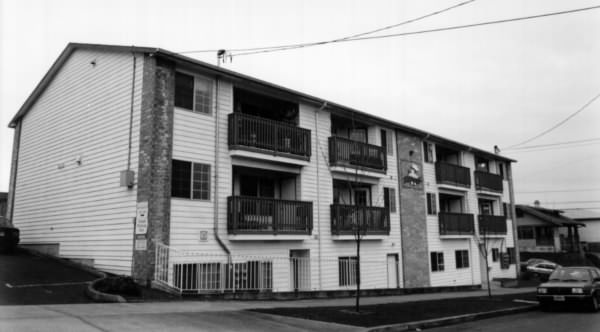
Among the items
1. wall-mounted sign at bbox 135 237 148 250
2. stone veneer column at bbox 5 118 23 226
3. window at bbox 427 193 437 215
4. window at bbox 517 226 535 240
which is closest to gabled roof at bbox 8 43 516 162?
stone veneer column at bbox 5 118 23 226

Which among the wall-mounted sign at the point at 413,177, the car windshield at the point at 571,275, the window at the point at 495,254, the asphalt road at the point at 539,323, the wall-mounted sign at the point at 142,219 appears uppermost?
the wall-mounted sign at the point at 413,177

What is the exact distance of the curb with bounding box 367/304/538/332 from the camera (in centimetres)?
1096

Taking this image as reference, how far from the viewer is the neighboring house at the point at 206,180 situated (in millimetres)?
15273

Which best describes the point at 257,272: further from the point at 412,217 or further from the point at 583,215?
the point at 583,215

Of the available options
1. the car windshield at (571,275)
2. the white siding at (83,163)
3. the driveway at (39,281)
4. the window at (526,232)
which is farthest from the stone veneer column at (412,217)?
the window at (526,232)

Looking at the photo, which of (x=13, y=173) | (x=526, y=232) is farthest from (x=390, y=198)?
(x=526, y=232)

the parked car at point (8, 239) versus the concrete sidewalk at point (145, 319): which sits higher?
the parked car at point (8, 239)

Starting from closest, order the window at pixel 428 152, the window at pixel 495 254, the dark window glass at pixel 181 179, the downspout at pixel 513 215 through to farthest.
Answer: the dark window glass at pixel 181 179 < the window at pixel 428 152 < the window at pixel 495 254 < the downspout at pixel 513 215

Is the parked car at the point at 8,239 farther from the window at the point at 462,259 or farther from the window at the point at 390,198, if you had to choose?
the window at the point at 462,259

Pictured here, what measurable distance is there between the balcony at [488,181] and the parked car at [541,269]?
859cm

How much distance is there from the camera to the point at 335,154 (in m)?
21.0

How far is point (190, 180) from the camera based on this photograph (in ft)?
52.4

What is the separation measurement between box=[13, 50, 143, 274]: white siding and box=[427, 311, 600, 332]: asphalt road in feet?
33.7

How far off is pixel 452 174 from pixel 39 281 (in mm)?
22730
